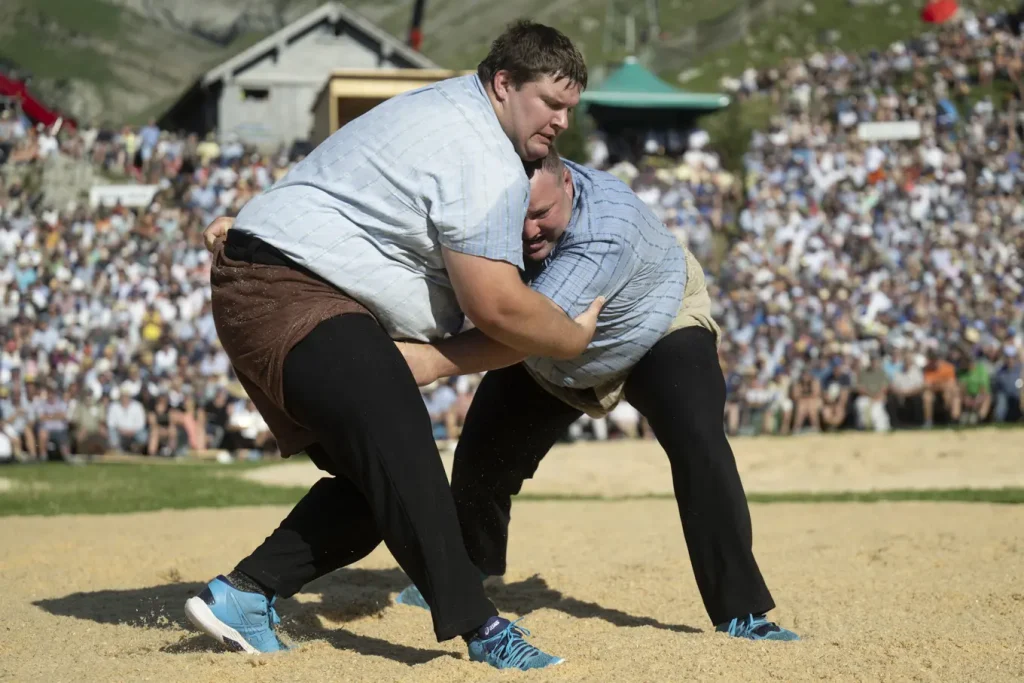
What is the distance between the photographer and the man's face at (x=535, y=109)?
139 inches

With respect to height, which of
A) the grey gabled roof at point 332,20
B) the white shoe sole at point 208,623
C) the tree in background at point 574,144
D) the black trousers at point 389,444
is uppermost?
the grey gabled roof at point 332,20

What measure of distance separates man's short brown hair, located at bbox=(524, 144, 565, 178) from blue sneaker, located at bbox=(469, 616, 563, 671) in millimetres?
1430

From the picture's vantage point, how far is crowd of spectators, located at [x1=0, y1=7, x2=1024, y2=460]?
1505 centimetres

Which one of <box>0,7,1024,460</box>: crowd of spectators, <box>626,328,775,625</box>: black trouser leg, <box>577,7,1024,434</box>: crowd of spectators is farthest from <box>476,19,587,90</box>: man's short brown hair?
<box>577,7,1024,434</box>: crowd of spectators

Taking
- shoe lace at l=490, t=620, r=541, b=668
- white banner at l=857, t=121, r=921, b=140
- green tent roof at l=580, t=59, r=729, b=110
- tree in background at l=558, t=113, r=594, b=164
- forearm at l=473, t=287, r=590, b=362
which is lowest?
shoe lace at l=490, t=620, r=541, b=668

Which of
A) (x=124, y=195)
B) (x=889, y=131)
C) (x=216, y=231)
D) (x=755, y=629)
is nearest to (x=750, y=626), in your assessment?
(x=755, y=629)

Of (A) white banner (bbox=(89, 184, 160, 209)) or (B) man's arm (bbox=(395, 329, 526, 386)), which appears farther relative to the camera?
(A) white banner (bbox=(89, 184, 160, 209))

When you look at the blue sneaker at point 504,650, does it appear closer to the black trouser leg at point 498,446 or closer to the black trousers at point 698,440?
the black trousers at point 698,440

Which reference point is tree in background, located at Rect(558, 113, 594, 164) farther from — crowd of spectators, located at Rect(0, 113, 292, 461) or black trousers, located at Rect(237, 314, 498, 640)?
black trousers, located at Rect(237, 314, 498, 640)

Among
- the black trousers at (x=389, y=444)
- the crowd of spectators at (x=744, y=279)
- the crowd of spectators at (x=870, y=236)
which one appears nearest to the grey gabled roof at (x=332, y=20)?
the crowd of spectators at (x=744, y=279)

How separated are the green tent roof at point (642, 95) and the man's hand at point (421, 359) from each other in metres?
22.6

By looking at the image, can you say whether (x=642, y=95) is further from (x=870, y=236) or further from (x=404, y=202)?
(x=404, y=202)

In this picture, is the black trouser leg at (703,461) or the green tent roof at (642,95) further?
the green tent roof at (642,95)

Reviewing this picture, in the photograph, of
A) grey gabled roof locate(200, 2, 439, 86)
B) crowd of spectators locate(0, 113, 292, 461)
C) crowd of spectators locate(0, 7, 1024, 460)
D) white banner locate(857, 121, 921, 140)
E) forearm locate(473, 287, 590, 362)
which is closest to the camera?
forearm locate(473, 287, 590, 362)
